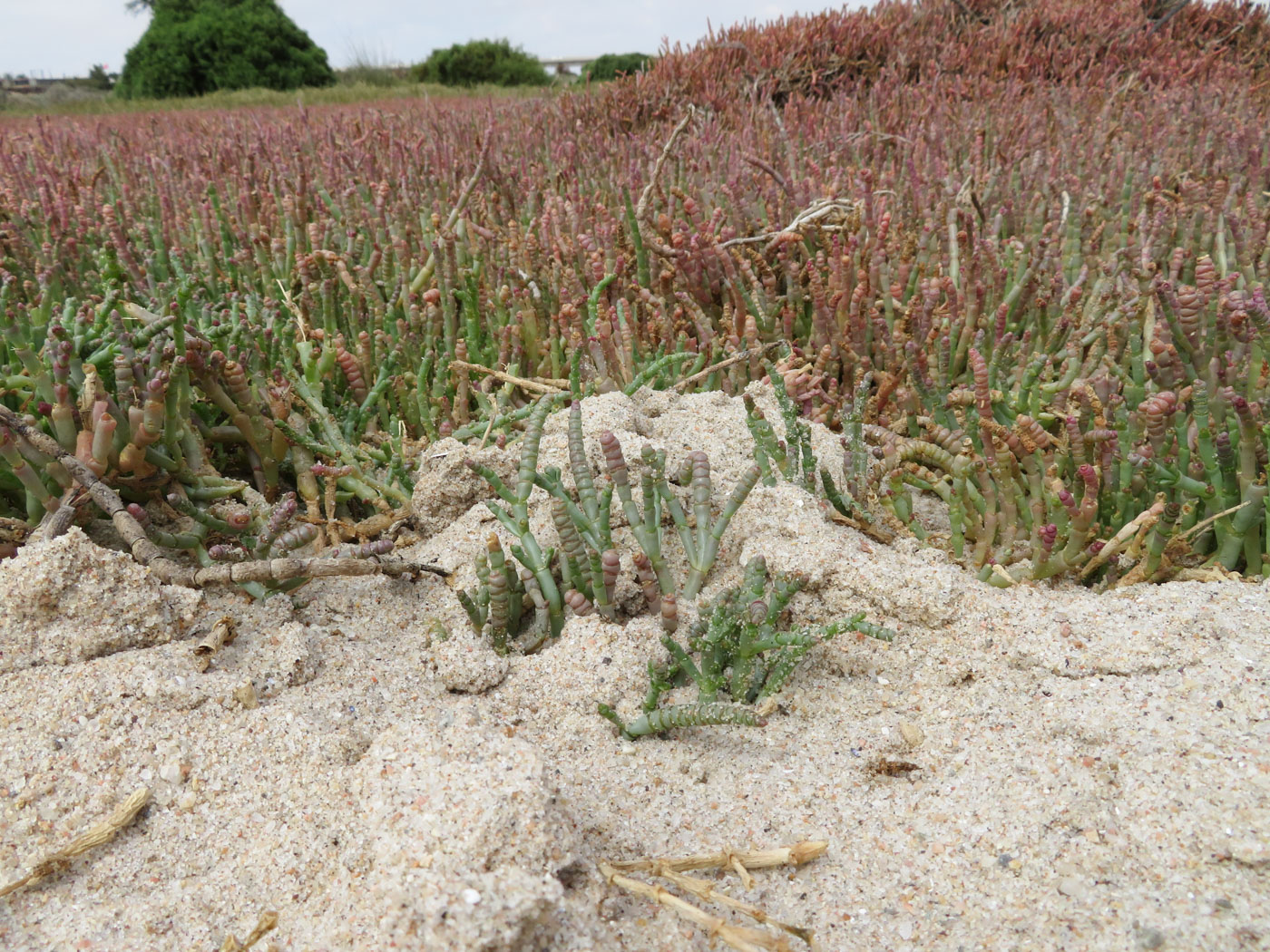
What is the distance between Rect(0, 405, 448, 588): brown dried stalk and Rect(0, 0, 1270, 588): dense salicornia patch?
34 mm

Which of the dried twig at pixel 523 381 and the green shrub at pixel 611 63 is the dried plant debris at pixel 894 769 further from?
the green shrub at pixel 611 63

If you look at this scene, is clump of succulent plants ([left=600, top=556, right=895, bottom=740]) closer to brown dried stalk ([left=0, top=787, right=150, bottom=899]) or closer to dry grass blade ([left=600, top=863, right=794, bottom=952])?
dry grass blade ([left=600, top=863, right=794, bottom=952])

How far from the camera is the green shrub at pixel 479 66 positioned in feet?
69.5

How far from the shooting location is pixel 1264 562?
1.70 meters

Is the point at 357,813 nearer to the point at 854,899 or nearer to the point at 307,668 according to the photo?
the point at 307,668

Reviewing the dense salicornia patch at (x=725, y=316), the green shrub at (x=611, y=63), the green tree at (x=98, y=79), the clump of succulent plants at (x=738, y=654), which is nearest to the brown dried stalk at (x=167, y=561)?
the dense salicornia patch at (x=725, y=316)

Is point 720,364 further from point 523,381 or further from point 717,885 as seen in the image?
point 717,885

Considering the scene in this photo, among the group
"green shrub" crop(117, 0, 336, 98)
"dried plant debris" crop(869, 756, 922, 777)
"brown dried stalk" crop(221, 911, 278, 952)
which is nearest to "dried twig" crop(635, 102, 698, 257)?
"dried plant debris" crop(869, 756, 922, 777)

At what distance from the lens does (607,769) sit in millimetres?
1413

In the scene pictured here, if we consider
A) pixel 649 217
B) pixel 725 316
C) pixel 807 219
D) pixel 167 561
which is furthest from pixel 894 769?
pixel 649 217

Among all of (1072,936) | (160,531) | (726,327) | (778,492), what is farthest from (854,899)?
(726,327)

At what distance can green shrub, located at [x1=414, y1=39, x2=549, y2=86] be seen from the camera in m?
21.2

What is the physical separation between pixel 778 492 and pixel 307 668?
1.04 meters

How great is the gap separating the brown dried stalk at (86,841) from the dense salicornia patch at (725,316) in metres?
0.76
